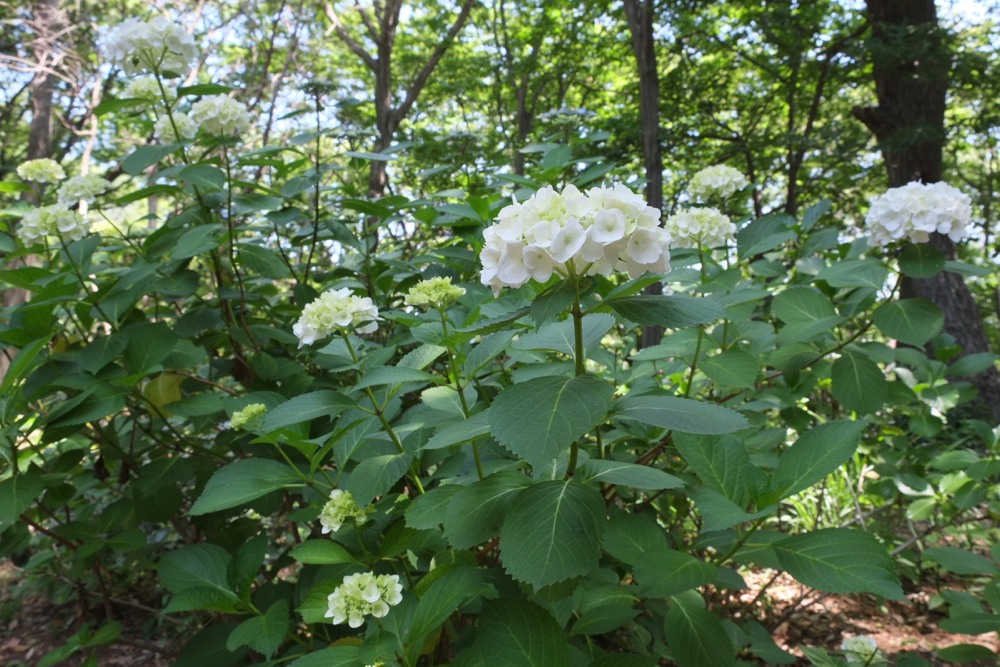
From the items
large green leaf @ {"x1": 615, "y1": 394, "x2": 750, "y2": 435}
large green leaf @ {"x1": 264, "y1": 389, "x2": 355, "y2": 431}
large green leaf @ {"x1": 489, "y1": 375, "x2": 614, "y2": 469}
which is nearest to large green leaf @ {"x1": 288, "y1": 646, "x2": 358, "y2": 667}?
large green leaf @ {"x1": 264, "y1": 389, "x2": 355, "y2": 431}

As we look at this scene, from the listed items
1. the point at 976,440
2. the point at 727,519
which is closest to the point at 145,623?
the point at 727,519

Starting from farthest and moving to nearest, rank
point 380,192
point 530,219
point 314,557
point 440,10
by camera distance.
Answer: point 440,10 < point 380,192 < point 314,557 < point 530,219

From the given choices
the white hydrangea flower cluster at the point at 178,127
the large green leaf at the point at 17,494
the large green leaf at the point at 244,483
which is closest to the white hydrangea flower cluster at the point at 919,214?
the large green leaf at the point at 244,483

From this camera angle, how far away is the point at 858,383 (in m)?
1.73

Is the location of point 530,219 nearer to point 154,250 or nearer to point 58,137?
point 154,250

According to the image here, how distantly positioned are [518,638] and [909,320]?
131 cm

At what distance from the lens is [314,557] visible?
1.21m

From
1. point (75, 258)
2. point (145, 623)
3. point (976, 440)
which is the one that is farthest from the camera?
point (976, 440)

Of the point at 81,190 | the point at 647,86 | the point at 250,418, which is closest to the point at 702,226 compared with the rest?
the point at 250,418

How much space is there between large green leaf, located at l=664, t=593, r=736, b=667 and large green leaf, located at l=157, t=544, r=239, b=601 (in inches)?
38.7

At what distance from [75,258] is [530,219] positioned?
67.8 inches

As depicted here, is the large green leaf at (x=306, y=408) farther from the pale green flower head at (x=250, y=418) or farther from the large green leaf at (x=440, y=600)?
the large green leaf at (x=440, y=600)

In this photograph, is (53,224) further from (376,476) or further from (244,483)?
(376,476)

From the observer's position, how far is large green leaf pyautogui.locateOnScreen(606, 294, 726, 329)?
3.10ft
